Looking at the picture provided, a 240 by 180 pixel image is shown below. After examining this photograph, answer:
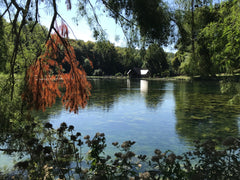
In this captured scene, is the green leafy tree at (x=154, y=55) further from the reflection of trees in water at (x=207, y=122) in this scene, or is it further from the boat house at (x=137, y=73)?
the boat house at (x=137, y=73)

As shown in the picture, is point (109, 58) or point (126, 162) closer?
point (126, 162)

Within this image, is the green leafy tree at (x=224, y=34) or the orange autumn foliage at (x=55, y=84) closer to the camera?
the orange autumn foliage at (x=55, y=84)

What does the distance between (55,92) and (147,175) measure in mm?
1412

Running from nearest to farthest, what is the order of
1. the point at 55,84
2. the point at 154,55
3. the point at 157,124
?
the point at 55,84 → the point at 154,55 → the point at 157,124

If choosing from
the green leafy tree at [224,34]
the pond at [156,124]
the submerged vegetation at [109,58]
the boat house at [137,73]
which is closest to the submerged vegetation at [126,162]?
the submerged vegetation at [109,58]

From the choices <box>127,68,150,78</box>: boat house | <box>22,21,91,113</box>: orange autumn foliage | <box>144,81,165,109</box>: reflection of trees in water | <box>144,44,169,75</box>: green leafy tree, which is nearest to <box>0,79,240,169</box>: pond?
<box>144,81,165,109</box>: reflection of trees in water

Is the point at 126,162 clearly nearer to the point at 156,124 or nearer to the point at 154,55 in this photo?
the point at 154,55

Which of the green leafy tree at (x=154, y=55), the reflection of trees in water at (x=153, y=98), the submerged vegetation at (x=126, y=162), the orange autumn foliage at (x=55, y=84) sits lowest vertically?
the reflection of trees in water at (x=153, y=98)

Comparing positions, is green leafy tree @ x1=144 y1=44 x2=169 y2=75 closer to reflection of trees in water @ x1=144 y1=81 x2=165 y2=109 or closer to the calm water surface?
the calm water surface

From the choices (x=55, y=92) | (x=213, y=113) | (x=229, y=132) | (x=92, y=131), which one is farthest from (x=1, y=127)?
(x=213, y=113)

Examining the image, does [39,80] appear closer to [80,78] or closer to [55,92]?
[55,92]

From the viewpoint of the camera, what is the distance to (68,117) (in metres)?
11.9

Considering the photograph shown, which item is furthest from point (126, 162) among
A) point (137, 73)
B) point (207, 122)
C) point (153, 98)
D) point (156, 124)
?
point (137, 73)

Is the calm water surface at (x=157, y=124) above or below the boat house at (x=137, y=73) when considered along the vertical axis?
below
